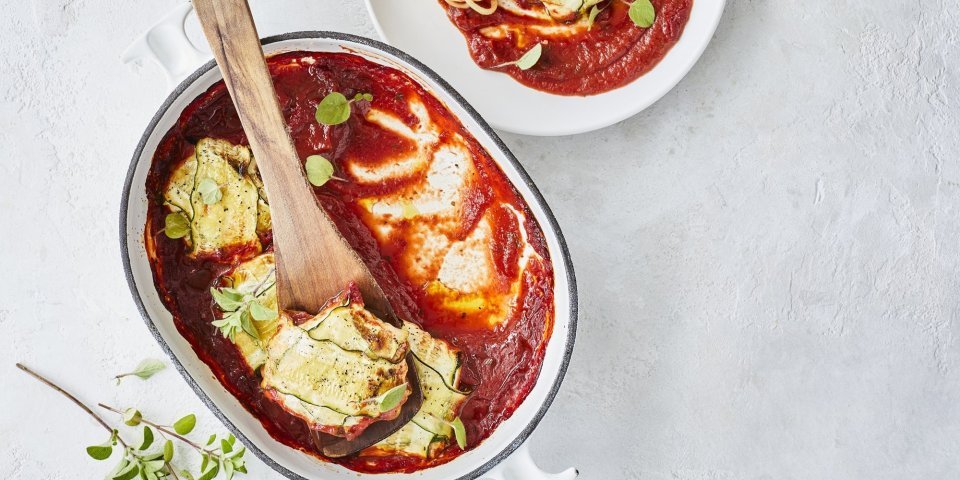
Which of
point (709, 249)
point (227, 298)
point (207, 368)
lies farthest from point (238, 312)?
point (709, 249)

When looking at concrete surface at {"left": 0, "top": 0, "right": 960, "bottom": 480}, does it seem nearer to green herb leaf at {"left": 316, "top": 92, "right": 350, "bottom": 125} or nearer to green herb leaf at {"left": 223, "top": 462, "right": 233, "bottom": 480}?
green herb leaf at {"left": 223, "top": 462, "right": 233, "bottom": 480}

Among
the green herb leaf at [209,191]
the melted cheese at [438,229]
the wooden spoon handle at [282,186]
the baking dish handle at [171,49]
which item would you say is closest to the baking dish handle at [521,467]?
the melted cheese at [438,229]

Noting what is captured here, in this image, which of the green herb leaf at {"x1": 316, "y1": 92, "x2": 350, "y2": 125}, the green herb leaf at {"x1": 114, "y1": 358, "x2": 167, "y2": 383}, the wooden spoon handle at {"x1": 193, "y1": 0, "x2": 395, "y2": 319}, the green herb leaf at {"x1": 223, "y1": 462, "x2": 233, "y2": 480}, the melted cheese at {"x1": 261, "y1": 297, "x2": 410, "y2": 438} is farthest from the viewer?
the green herb leaf at {"x1": 114, "y1": 358, "x2": 167, "y2": 383}

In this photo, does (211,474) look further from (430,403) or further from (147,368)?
(430,403)

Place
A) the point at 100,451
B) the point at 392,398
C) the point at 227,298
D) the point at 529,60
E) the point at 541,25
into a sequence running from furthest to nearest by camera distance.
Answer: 1. the point at 541,25
2. the point at 529,60
3. the point at 100,451
4. the point at 227,298
5. the point at 392,398

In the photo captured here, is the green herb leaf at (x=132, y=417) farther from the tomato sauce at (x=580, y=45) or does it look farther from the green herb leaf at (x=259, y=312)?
the tomato sauce at (x=580, y=45)

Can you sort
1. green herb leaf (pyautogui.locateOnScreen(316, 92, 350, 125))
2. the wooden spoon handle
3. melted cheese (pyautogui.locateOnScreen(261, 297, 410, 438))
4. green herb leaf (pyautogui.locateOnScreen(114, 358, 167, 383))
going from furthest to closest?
green herb leaf (pyautogui.locateOnScreen(114, 358, 167, 383)), green herb leaf (pyautogui.locateOnScreen(316, 92, 350, 125)), melted cheese (pyautogui.locateOnScreen(261, 297, 410, 438)), the wooden spoon handle

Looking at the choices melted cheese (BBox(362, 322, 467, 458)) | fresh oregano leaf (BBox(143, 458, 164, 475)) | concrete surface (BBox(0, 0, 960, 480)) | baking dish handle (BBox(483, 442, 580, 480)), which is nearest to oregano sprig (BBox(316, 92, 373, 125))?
concrete surface (BBox(0, 0, 960, 480))

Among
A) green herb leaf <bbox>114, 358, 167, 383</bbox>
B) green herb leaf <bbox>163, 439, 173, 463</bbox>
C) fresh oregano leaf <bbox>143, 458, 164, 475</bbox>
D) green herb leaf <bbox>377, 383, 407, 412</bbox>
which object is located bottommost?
fresh oregano leaf <bbox>143, 458, 164, 475</bbox>
